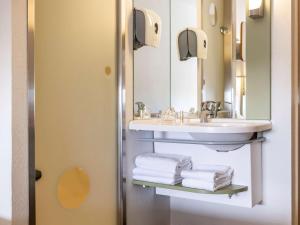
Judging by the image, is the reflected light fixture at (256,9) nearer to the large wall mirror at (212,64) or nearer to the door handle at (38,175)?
the large wall mirror at (212,64)

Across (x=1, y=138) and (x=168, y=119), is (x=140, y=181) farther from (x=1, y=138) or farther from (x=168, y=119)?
(x=1, y=138)

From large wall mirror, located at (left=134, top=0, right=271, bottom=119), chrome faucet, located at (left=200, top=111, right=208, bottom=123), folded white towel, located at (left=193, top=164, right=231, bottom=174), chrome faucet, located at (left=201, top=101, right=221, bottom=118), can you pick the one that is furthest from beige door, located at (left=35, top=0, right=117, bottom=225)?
chrome faucet, located at (left=201, top=101, right=221, bottom=118)

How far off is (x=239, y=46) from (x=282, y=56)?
1.11ft

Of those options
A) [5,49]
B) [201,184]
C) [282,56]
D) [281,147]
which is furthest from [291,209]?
[5,49]

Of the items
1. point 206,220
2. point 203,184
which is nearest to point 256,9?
point 203,184

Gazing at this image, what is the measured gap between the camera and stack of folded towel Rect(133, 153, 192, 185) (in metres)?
2.00

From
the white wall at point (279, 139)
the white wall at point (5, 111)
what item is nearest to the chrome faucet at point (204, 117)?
the white wall at point (279, 139)

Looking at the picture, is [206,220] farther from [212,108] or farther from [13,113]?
[13,113]

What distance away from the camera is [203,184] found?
1.89 meters

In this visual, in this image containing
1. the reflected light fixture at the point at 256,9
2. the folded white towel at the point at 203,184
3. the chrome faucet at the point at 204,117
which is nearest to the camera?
the folded white towel at the point at 203,184

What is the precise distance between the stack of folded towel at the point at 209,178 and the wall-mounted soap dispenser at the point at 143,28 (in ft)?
2.78

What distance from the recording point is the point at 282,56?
2025 millimetres

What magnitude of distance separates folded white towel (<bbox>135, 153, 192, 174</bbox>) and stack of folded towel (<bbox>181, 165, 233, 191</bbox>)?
6cm

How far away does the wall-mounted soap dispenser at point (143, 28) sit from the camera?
210 centimetres
